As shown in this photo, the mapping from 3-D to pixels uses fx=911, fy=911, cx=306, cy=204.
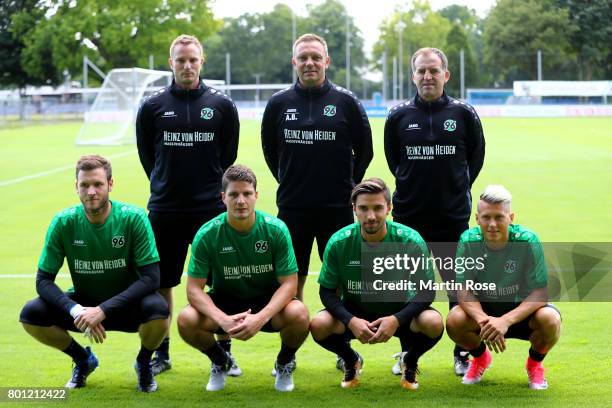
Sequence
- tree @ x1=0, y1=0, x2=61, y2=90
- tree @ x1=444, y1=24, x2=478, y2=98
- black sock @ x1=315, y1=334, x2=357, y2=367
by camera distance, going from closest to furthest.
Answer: black sock @ x1=315, y1=334, x2=357, y2=367 → tree @ x1=0, y1=0, x2=61, y2=90 → tree @ x1=444, y1=24, x2=478, y2=98

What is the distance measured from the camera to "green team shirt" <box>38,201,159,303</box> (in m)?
5.38

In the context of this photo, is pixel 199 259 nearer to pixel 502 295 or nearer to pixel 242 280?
pixel 242 280

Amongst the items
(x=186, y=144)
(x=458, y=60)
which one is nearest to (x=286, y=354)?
(x=186, y=144)

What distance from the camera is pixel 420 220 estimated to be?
5.95 m

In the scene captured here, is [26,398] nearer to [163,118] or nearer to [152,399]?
[152,399]

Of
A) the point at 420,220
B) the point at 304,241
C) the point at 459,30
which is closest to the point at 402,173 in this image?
the point at 420,220

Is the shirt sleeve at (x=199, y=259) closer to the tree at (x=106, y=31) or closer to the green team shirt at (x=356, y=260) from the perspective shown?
the green team shirt at (x=356, y=260)

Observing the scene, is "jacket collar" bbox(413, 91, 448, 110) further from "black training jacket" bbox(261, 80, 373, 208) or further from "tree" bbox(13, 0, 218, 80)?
"tree" bbox(13, 0, 218, 80)

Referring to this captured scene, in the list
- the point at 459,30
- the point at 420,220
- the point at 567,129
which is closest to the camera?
the point at 420,220

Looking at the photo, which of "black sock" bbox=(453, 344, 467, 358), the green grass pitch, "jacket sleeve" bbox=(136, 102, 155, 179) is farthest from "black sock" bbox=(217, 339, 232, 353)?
"black sock" bbox=(453, 344, 467, 358)

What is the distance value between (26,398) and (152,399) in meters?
0.70

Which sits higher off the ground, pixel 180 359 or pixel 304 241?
pixel 304 241

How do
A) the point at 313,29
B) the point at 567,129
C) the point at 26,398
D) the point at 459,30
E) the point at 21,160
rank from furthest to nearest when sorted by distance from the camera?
the point at 313,29 < the point at 459,30 < the point at 567,129 < the point at 21,160 < the point at 26,398

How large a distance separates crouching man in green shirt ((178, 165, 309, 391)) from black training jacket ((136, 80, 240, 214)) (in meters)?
0.64
